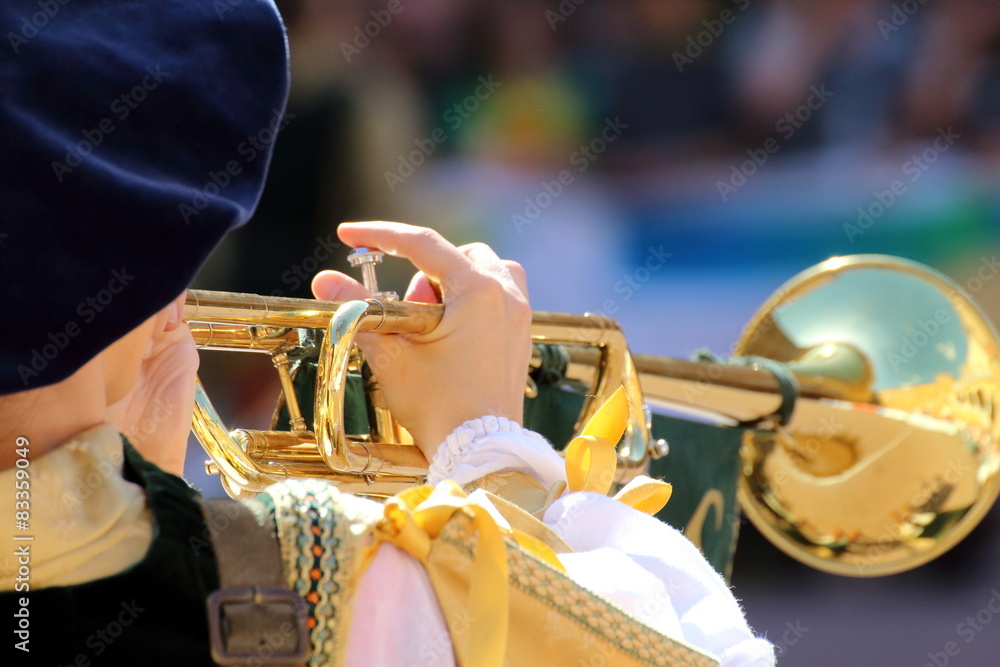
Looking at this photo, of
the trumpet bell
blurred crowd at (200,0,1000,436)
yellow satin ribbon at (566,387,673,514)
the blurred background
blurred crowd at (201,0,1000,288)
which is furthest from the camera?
blurred crowd at (201,0,1000,288)

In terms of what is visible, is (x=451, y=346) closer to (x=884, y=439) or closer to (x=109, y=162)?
(x=109, y=162)

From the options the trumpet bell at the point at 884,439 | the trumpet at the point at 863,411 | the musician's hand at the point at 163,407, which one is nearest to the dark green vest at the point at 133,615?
the musician's hand at the point at 163,407

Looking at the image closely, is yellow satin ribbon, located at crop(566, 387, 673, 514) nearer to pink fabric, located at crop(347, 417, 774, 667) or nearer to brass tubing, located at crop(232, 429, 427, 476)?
pink fabric, located at crop(347, 417, 774, 667)

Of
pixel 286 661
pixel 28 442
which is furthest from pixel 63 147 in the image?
pixel 286 661

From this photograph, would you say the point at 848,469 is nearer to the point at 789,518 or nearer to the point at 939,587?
the point at 789,518

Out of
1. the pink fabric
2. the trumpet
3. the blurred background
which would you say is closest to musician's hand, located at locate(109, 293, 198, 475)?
the pink fabric

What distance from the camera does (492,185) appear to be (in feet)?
12.7

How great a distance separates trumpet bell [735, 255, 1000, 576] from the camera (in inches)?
93.0

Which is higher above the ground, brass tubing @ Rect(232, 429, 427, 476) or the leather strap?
the leather strap

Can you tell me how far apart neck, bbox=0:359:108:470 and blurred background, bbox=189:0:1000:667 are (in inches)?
108

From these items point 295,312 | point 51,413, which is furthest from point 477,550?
point 295,312

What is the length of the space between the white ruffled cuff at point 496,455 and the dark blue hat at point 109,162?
37 centimetres

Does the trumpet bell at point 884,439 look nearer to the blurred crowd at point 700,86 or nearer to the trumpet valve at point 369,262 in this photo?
the trumpet valve at point 369,262

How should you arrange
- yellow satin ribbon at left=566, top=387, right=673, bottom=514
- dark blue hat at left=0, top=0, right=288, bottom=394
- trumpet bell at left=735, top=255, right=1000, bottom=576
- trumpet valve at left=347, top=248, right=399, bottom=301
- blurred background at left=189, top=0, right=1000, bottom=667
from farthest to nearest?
blurred background at left=189, top=0, right=1000, bottom=667, trumpet bell at left=735, top=255, right=1000, bottom=576, trumpet valve at left=347, top=248, right=399, bottom=301, yellow satin ribbon at left=566, top=387, right=673, bottom=514, dark blue hat at left=0, top=0, right=288, bottom=394
